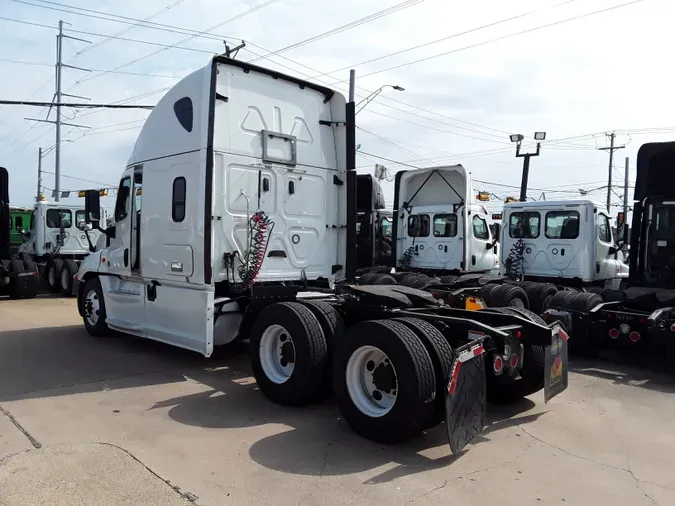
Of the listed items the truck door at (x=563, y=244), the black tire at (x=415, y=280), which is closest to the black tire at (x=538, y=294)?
the truck door at (x=563, y=244)

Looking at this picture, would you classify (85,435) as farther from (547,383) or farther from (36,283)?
(36,283)

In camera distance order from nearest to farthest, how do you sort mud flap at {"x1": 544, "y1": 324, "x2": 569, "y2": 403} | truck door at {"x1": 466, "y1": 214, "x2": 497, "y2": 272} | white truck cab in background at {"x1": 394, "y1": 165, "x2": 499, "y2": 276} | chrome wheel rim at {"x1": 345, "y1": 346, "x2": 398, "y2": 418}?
chrome wheel rim at {"x1": 345, "y1": 346, "x2": 398, "y2": 418}
mud flap at {"x1": 544, "y1": 324, "x2": 569, "y2": 403}
white truck cab in background at {"x1": 394, "y1": 165, "x2": 499, "y2": 276}
truck door at {"x1": 466, "y1": 214, "x2": 497, "y2": 272}

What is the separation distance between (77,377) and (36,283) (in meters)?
10.2

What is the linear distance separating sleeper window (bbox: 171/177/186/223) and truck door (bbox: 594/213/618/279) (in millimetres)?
8780

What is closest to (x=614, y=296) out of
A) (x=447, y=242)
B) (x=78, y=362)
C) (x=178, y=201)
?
(x=447, y=242)

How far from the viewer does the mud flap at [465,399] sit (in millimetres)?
4375

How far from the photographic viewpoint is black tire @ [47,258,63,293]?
1753 cm

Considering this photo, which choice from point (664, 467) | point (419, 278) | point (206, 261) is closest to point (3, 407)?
point (206, 261)

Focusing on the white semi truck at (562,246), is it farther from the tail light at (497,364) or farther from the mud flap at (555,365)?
the tail light at (497,364)

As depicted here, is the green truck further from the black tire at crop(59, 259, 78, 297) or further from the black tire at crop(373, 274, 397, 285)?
the black tire at crop(373, 274, 397, 285)

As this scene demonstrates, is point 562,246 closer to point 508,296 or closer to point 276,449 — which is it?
point 508,296

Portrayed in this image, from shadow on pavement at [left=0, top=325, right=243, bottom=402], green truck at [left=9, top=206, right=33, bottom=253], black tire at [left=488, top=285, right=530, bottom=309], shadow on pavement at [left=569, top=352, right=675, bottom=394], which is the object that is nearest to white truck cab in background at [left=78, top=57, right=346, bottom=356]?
shadow on pavement at [left=0, top=325, right=243, bottom=402]

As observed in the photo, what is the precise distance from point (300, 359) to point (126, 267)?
3.89m

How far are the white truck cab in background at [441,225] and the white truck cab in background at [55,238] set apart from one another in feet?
Answer: 32.7
